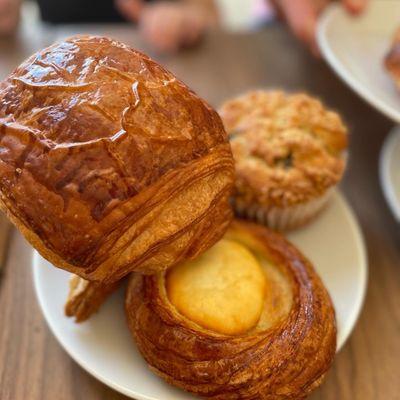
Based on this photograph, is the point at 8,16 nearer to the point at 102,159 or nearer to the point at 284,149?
the point at 284,149

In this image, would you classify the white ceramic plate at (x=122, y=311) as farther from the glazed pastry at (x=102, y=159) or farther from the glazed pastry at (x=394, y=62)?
the glazed pastry at (x=394, y=62)

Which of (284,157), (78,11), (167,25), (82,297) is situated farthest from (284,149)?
(78,11)

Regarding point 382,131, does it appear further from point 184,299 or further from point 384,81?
point 184,299

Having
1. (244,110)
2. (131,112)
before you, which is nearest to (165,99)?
(131,112)

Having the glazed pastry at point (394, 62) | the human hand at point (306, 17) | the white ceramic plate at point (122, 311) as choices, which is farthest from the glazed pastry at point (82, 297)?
the human hand at point (306, 17)

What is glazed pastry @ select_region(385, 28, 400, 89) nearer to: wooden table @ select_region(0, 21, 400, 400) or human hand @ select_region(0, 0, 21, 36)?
wooden table @ select_region(0, 21, 400, 400)

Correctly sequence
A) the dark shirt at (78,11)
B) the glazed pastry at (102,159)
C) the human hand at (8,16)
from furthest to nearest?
the dark shirt at (78,11) → the human hand at (8,16) → the glazed pastry at (102,159)

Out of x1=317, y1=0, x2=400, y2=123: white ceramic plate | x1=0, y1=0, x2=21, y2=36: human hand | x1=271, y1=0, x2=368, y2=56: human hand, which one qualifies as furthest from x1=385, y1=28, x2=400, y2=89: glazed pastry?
x1=0, y1=0, x2=21, y2=36: human hand
